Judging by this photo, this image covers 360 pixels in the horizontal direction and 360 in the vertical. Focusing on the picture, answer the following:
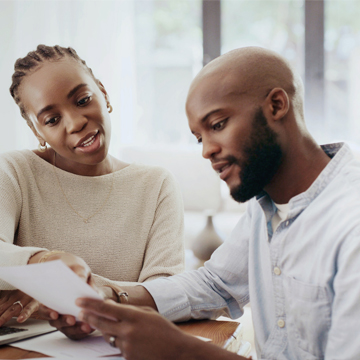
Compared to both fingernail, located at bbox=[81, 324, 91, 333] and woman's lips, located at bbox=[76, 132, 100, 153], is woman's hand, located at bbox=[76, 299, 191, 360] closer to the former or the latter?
Result: fingernail, located at bbox=[81, 324, 91, 333]

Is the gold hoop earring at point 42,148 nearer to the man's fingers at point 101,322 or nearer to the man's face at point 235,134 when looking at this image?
the man's face at point 235,134

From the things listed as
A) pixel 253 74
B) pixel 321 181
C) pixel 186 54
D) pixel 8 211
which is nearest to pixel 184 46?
pixel 186 54

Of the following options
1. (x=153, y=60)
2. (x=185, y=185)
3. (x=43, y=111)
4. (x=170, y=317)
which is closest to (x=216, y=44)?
(x=153, y=60)

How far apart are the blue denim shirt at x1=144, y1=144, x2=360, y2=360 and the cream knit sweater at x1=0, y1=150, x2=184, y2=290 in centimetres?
21

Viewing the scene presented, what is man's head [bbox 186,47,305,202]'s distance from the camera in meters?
0.92

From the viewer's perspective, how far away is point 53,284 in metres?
0.71

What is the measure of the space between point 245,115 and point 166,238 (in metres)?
0.55

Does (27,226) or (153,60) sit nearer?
(27,226)

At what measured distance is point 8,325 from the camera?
949 millimetres

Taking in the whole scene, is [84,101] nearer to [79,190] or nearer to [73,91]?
[73,91]

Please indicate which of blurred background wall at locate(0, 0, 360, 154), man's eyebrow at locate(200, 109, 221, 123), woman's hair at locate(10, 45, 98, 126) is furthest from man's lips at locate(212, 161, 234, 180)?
blurred background wall at locate(0, 0, 360, 154)

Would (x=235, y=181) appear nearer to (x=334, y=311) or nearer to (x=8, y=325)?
(x=334, y=311)

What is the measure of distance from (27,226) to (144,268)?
1.26 feet

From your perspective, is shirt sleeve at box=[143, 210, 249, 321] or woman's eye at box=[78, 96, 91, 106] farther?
woman's eye at box=[78, 96, 91, 106]
